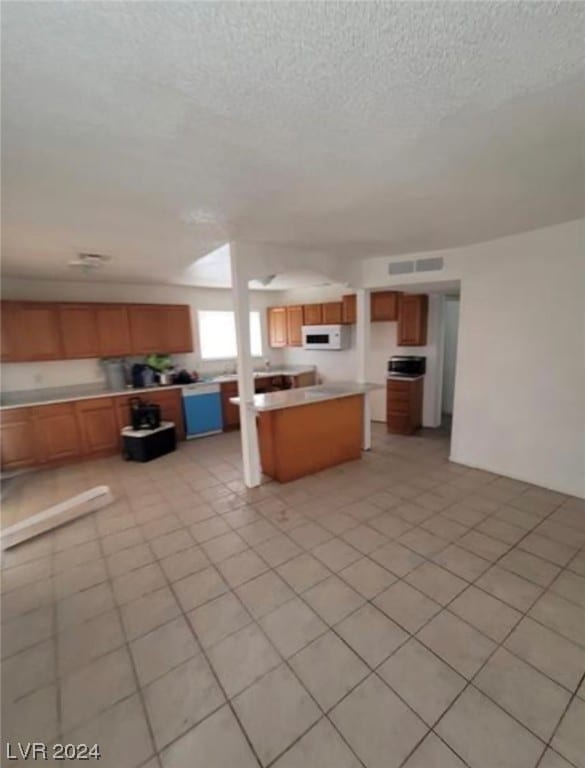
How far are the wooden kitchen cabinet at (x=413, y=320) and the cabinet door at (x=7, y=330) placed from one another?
541 centimetres

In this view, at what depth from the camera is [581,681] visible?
1.57 m

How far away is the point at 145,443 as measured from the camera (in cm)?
454

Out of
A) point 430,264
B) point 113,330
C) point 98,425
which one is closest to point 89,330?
point 113,330

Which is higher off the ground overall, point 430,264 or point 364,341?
point 430,264

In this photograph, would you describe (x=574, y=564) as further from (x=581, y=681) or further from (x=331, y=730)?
(x=331, y=730)

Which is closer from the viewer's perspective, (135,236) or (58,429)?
(135,236)

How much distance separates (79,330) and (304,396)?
3399 mm

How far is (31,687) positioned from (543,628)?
270cm

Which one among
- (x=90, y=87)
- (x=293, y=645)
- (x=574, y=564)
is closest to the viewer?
(x=90, y=87)

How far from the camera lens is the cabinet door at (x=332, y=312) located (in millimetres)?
5758

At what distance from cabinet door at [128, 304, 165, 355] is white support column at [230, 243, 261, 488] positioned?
2.52 metres

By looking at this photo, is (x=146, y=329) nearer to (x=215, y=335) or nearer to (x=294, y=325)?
(x=215, y=335)

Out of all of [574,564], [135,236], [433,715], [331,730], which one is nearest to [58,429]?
[135,236]

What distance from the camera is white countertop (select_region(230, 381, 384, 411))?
3510 millimetres
